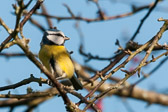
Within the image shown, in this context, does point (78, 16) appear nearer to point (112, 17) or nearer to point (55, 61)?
point (112, 17)

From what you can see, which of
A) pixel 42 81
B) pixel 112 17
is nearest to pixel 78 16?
pixel 112 17

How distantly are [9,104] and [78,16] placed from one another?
1.54m

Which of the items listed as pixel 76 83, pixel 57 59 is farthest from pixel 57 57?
pixel 76 83

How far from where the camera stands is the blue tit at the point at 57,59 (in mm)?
3146

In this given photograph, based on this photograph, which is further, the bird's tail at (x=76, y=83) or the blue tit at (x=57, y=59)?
the bird's tail at (x=76, y=83)

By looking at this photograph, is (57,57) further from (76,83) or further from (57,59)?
(76,83)

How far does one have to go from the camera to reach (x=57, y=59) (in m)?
3.21

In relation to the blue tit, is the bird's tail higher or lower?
lower

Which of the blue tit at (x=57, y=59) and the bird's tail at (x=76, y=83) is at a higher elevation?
the blue tit at (x=57, y=59)

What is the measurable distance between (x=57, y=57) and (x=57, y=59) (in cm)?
2

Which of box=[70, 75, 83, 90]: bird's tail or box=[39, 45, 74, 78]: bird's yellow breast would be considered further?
box=[70, 75, 83, 90]: bird's tail

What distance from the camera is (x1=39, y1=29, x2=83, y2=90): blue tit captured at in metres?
3.15

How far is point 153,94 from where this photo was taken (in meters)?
5.42

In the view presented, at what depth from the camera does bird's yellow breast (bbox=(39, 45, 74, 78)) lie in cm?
316
